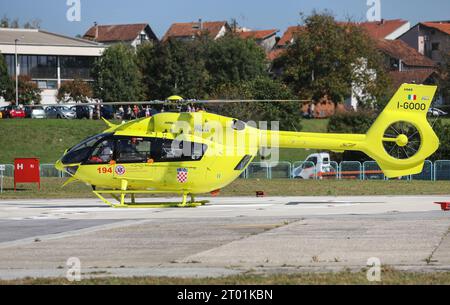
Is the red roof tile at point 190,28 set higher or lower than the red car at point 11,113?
higher

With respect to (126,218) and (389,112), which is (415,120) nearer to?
(389,112)

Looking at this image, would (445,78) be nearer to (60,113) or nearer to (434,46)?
(434,46)

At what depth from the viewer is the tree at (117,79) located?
8338 cm

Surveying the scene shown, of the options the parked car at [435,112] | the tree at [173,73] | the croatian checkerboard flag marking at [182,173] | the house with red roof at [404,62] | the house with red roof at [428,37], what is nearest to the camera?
the croatian checkerboard flag marking at [182,173]

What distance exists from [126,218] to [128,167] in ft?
9.64

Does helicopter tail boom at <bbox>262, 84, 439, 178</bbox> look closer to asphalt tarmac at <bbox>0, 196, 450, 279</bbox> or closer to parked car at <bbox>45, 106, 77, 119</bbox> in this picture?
asphalt tarmac at <bbox>0, 196, 450, 279</bbox>

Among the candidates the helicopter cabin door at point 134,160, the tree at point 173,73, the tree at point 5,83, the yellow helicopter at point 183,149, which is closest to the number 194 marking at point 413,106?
the yellow helicopter at point 183,149

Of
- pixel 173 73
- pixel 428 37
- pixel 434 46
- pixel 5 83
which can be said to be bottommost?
pixel 5 83

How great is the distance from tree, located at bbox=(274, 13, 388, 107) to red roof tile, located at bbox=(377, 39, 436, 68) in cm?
2601

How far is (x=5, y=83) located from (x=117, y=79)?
14354 millimetres

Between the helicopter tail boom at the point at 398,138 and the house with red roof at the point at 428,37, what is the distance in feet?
328

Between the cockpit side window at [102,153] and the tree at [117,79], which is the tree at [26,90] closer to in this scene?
the tree at [117,79]

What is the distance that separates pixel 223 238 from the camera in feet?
64.5

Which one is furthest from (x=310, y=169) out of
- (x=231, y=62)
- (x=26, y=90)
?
(x=26, y=90)
